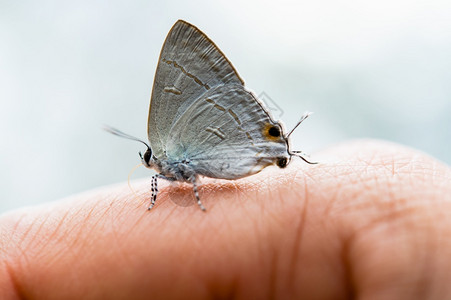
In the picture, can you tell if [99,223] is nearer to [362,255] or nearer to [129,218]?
[129,218]

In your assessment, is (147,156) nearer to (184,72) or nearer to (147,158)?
(147,158)

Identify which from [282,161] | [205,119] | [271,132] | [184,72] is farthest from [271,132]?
[184,72]

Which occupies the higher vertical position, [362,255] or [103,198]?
[362,255]

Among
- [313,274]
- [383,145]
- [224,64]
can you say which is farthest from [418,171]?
[224,64]

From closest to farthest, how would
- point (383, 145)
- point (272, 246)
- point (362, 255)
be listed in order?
point (362, 255), point (272, 246), point (383, 145)

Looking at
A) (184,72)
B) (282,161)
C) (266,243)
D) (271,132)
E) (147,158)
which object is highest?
(184,72)

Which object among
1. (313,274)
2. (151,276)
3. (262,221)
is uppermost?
(262,221)

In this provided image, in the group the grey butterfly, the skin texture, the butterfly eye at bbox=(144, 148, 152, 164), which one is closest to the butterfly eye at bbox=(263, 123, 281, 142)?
the grey butterfly

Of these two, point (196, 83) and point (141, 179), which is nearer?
point (196, 83)
